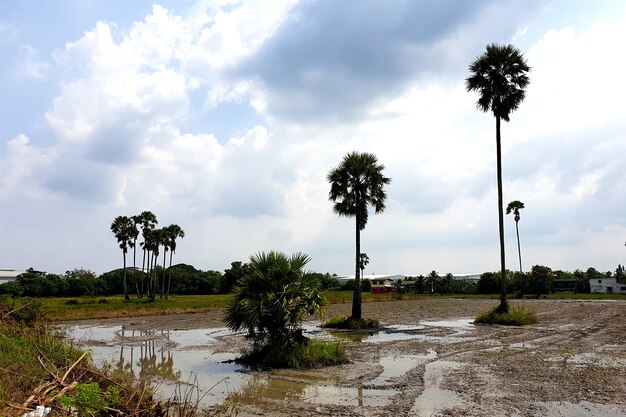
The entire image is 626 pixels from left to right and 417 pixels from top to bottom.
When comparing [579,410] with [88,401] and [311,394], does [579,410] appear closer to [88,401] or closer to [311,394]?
[311,394]

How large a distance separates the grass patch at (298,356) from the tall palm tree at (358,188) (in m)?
13.4

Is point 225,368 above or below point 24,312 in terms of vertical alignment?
below

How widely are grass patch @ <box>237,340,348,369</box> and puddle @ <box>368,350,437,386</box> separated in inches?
61.6

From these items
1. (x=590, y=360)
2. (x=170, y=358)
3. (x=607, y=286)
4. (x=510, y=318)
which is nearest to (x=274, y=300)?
(x=170, y=358)

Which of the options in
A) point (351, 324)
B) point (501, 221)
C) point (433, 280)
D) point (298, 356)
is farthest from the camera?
point (433, 280)

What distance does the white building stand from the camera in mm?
99150

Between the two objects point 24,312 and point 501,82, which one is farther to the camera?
point 501,82

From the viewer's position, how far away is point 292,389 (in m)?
12.5

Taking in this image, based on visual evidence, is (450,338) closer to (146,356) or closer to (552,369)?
(552,369)

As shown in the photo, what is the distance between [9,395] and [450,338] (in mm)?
19984

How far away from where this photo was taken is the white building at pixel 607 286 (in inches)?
3904

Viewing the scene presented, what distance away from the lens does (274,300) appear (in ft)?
51.4

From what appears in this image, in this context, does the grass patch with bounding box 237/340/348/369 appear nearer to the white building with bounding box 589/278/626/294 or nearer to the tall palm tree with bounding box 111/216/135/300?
the tall palm tree with bounding box 111/216/135/300

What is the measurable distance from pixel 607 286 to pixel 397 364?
105 meters
